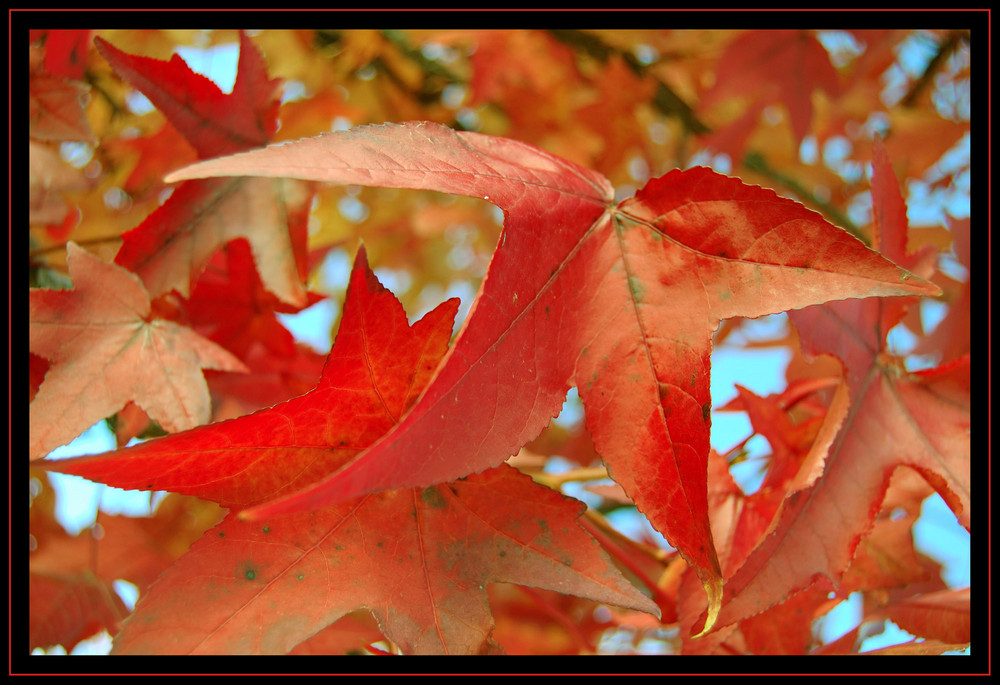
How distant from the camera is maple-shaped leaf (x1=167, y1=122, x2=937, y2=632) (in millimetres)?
416

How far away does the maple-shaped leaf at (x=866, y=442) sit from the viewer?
0.52 metres

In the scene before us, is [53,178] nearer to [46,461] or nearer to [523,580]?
[46,461]

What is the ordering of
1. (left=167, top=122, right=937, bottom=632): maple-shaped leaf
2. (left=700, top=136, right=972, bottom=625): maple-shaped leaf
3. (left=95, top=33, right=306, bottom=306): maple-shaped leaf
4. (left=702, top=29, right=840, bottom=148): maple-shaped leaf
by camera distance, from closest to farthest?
1. (left=167, top=122, right=937, bottom=632): maple-shaped leaf
2. (left=700, top=136, right=972, bottom=625): maple-shaped leaf
3. (left=95, top=33, right=306, bottom=306): maple-shaped leaf
4. (left=702, top=29, right=840, bottom=148): maple-shaped leaf

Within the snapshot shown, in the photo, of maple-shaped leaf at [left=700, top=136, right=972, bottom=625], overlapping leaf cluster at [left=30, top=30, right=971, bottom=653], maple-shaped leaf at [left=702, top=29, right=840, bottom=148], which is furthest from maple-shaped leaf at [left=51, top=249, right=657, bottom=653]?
maple-shaped leaf at [left=702, top=29, right=840, bottom=148]

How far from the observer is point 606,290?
0.51 meters

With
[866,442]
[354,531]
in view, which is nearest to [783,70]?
[866,442]

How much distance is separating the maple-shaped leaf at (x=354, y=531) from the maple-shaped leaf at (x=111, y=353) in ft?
0.50

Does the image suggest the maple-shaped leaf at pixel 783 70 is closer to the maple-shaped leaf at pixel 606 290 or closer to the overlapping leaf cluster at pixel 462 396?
the overlapping leaf cluster at pixel 462 396

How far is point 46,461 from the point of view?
17.2 inches

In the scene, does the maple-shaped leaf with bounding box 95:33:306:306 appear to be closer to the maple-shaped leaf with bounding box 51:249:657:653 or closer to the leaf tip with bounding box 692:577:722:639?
the maple-shaped leaf with bounding box 51:249:657:653

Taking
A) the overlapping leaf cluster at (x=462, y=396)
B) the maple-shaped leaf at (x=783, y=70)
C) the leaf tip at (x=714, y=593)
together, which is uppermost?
the maple-shaped leaf at (x=783, y=70)

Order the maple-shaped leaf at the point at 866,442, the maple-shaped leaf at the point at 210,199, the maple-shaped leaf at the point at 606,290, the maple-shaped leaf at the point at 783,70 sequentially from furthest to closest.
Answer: the maple-shaped leaf at the point at 783,70 → the maple-shaped leaf at the point at 210,199 → the maple-shaped leaf at the point at 866,442 → the maple-shaped leaf at the point at 606,290

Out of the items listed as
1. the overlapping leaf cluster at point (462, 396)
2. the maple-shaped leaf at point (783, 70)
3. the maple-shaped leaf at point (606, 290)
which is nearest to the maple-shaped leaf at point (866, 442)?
the overlapping leaf cluster at point (462, 396)

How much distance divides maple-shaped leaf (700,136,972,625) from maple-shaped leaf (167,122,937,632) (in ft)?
0.40
